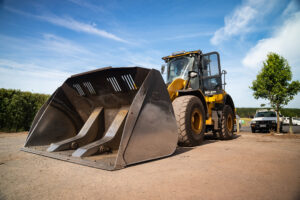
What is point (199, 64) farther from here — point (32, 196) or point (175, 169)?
point (32, 196)

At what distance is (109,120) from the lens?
160 inches

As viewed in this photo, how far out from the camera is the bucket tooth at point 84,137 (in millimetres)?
3436

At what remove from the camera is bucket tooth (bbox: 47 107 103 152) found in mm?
3436

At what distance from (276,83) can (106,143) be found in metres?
13.1

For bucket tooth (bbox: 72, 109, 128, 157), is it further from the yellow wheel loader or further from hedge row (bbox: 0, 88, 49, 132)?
hedge row (bbox: 0, 88, 49, 132)

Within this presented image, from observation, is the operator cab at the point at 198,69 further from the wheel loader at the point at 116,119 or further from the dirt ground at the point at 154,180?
the dirt ground at the point at 154,180

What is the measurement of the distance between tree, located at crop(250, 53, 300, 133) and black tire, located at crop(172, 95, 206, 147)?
33.5ft

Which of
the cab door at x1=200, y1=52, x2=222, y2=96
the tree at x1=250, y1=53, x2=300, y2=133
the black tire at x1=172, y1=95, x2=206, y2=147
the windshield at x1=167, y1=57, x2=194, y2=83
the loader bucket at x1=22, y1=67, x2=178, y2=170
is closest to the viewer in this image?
the loader bucket at x1=22, y1=67, x2=178, y2=170

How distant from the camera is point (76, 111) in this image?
445cm

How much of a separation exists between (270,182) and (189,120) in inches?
89.3

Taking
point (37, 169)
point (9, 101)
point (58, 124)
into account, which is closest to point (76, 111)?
point (58, 124)

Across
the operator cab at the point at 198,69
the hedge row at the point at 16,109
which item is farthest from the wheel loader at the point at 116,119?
the hedge row at the point at 16,109

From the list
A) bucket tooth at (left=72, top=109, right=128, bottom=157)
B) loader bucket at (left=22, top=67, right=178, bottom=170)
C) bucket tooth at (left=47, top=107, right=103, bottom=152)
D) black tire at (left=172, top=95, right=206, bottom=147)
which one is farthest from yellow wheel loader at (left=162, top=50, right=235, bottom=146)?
bucket tooth at (left=47, top=107, right=103, bottom=152)

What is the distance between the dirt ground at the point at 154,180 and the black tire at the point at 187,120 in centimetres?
122
